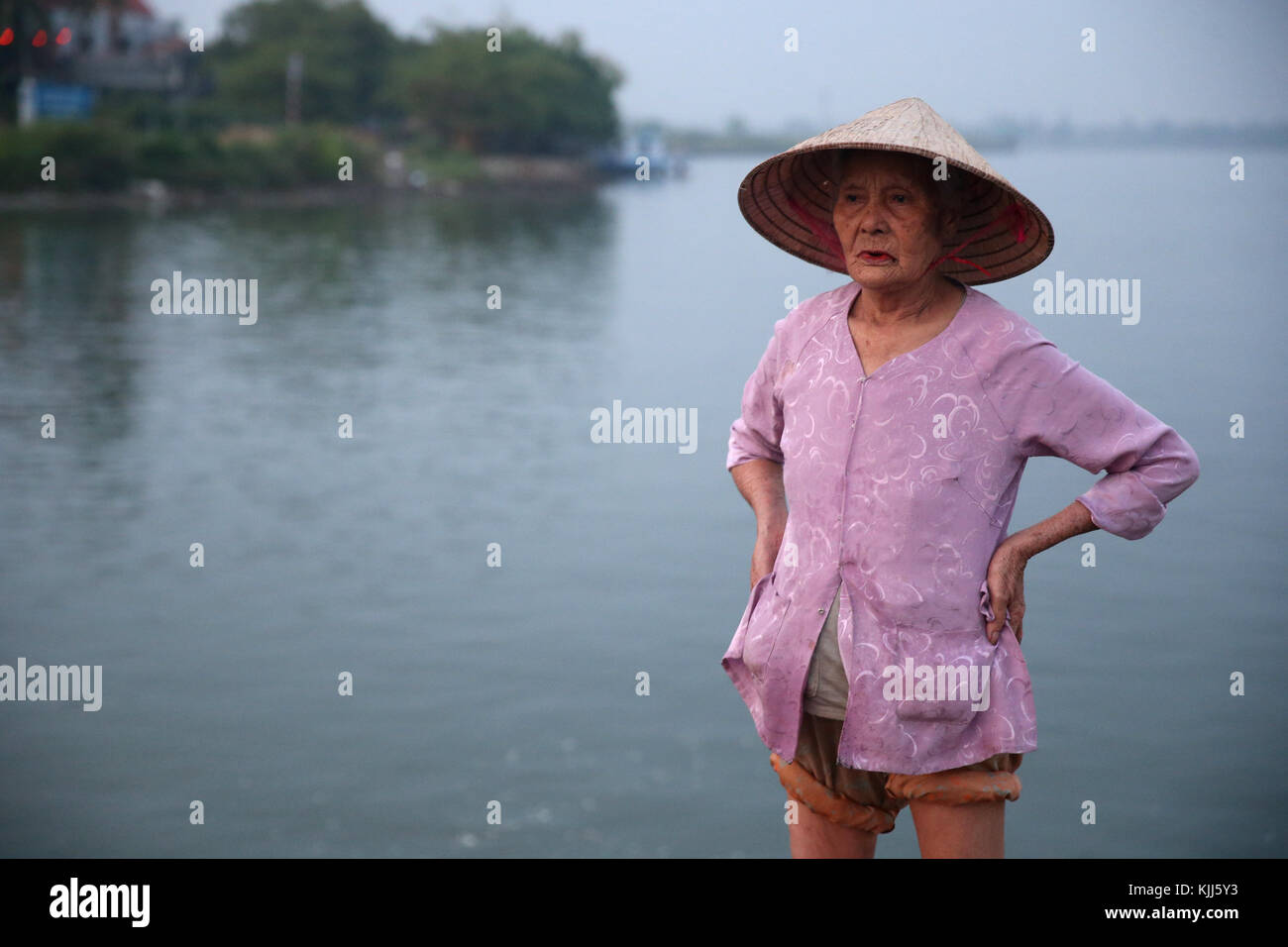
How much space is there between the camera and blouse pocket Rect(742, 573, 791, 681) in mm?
2299

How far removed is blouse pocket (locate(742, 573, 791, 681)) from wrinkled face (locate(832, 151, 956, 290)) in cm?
47

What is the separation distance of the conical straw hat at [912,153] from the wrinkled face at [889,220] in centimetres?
4

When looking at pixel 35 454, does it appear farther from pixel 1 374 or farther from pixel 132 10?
pixel 132 10

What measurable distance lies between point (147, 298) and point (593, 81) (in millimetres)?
58171

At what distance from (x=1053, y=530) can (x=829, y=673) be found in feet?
1.20

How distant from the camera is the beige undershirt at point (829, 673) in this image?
227 cm

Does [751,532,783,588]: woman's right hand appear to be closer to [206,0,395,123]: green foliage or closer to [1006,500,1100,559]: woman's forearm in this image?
[1006,500,1100,559]: woman's forearm

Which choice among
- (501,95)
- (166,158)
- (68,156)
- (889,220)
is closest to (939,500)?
(889,220)

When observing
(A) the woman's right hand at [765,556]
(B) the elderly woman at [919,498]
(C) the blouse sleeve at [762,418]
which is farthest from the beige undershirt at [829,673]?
(C) the blouse sleeve at [762,418]

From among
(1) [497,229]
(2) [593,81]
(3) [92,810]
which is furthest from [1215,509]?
(2) [593,81]

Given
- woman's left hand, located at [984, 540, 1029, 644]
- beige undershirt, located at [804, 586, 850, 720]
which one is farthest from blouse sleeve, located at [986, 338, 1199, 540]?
beige undershirt, located at [804, 586, 850, 720]

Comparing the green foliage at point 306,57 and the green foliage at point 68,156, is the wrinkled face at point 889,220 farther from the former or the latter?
the green foliage at point 306,57

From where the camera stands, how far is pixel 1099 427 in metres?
2.17

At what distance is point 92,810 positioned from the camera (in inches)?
223
